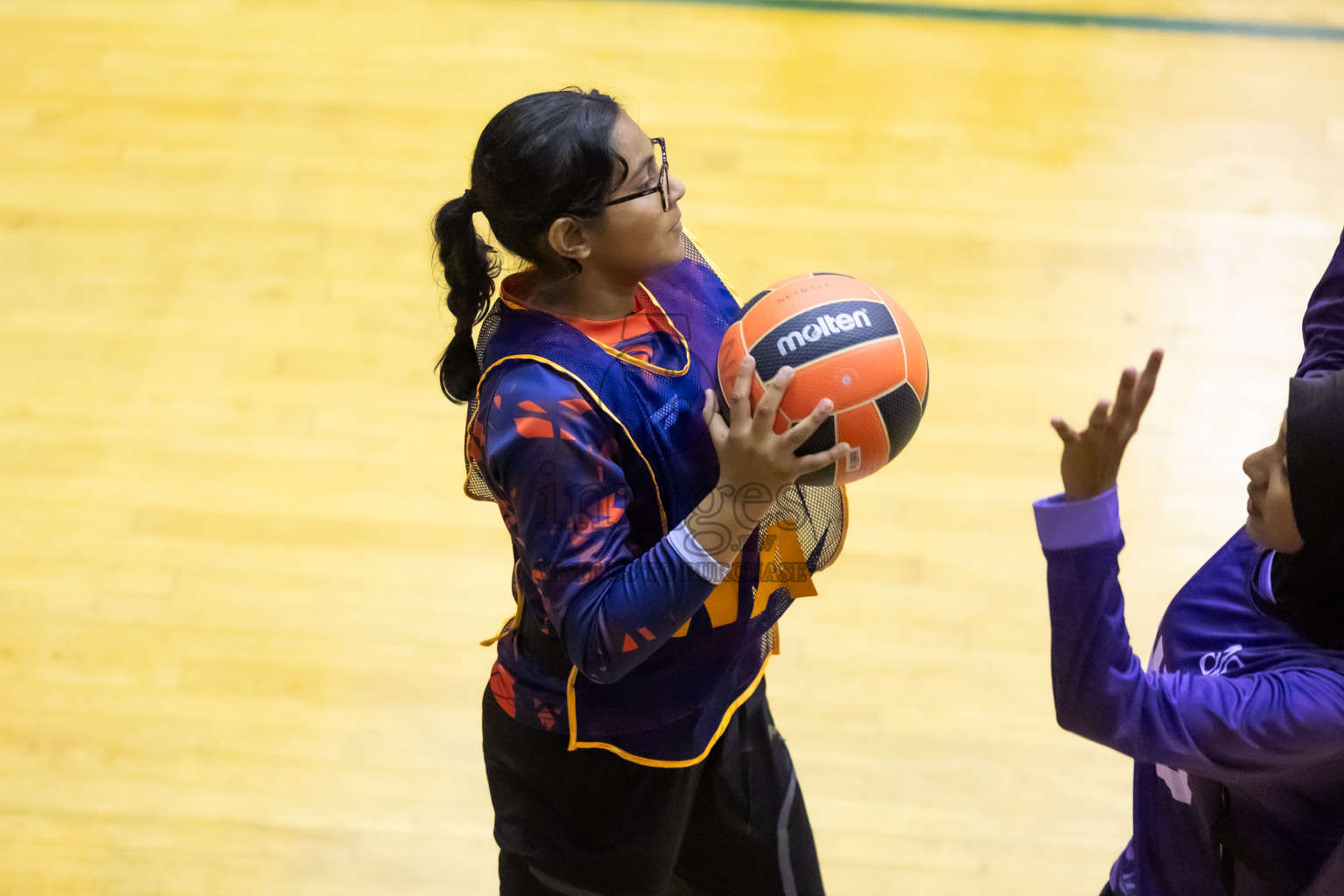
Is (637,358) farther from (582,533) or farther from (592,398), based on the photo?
(582,533)

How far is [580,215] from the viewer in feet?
4.50

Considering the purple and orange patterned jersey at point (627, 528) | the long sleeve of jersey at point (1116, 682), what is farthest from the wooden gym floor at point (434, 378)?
the long sleeve of jersey at point (1116, 682)

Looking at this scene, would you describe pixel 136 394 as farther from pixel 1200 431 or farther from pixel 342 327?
pixel 1200 431

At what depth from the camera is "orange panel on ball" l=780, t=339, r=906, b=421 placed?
1.37 metres

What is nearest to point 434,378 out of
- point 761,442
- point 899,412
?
point 899,412

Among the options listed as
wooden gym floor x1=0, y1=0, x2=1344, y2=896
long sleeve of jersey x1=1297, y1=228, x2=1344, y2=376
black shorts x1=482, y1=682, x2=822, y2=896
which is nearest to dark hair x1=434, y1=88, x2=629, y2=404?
black shorts x1=482, y1=682, x2=822, y2=896

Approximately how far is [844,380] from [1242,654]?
520 mm

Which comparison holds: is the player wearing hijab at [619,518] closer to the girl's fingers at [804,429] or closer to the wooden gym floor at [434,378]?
the girl's fingers at [804,429]

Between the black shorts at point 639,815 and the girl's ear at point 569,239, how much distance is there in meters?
0.63

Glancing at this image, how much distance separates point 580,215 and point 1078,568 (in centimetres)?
65

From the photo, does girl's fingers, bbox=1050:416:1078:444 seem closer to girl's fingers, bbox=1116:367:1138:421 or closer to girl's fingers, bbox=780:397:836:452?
girl's fingers, bbox=1116:367:1138:421

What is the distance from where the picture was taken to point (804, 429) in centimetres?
125

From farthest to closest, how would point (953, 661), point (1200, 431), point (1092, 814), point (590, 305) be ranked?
point (1200, 431) → point (953, 661) → point (1092, 814) → point (590, 305)

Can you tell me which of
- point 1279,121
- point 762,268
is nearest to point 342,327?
point 762,268
